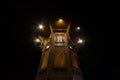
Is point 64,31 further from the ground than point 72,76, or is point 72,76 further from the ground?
point 64,31

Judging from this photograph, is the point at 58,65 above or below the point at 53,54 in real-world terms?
below

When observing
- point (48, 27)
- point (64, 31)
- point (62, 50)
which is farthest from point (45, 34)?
point (62, 50)

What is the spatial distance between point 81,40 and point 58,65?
7013 mm

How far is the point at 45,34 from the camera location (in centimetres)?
2569

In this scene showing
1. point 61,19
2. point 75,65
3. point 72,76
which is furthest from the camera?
A: point 61,19

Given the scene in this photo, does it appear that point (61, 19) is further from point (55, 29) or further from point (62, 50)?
point (62, 50)

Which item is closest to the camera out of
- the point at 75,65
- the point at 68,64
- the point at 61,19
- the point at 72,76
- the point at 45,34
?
the point at 72,76

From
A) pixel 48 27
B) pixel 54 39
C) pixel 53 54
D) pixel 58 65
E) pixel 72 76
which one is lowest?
pixel 72 76

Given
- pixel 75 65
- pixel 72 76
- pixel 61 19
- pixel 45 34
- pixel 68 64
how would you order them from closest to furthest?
pixel 72 76
pixel 68 64
pixel 75 65
pixel 61 19
pixel 45 34

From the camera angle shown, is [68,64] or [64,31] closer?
[68,64]

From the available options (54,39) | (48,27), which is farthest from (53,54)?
(48,27)

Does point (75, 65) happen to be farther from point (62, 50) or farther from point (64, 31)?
point (64, 31)

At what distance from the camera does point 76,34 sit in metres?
25.7

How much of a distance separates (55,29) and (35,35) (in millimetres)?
3375
